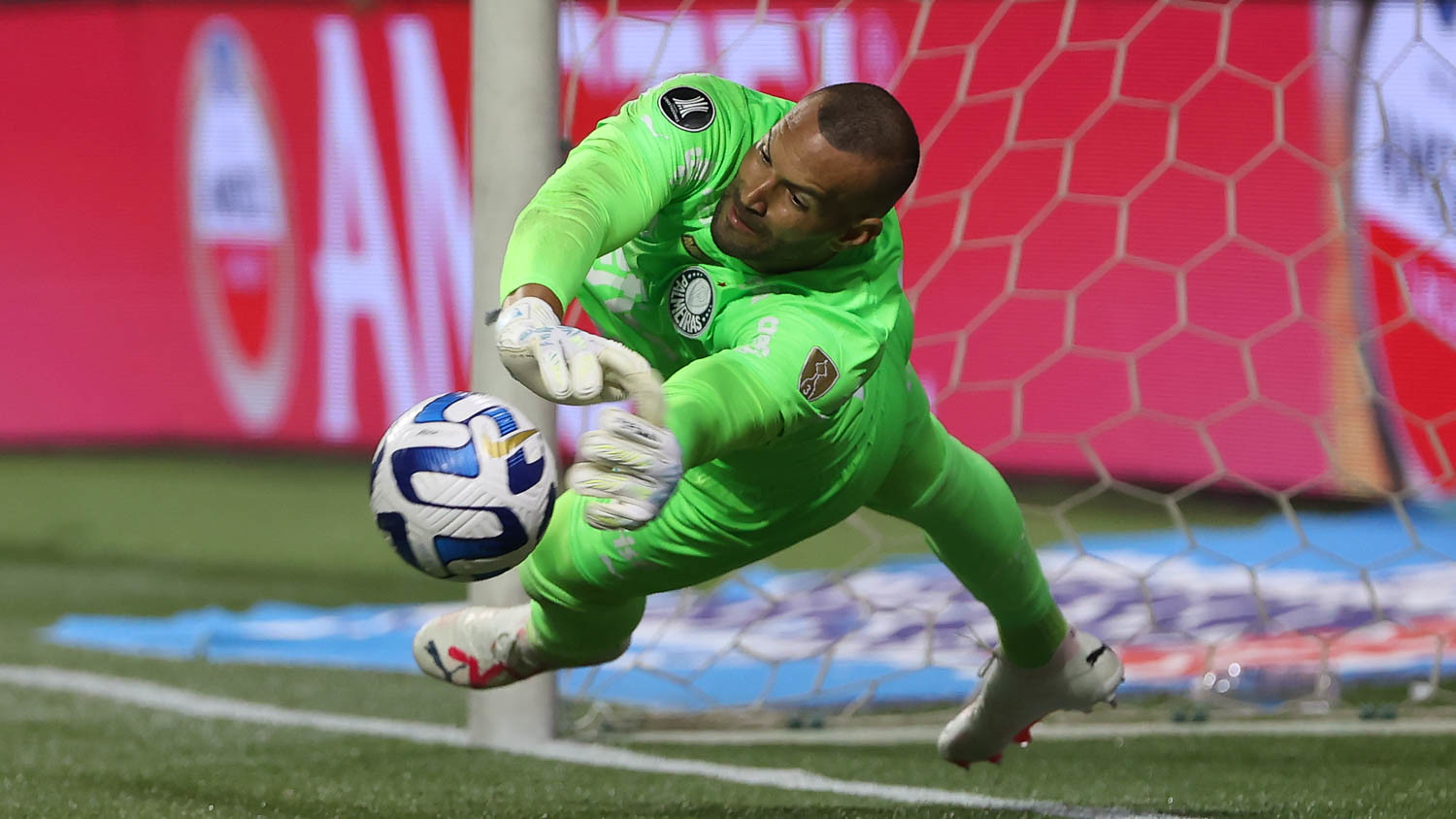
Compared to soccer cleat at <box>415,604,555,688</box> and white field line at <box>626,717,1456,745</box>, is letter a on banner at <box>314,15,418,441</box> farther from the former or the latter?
soccer cleat at <box>415,604,555,688</box>

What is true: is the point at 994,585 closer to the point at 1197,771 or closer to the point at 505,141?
the point at 1197,771

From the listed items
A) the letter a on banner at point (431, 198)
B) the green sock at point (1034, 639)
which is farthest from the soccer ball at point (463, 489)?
the letter a on banner at point (431, 198)

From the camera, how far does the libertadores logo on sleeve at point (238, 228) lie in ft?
26.0

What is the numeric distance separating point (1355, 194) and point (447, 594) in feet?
10.7

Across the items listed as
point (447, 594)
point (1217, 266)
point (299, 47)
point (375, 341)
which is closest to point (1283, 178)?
point (1217, 266)

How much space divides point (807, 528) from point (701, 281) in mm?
419

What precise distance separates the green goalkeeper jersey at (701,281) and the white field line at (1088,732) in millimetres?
1507

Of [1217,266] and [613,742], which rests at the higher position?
[1217,266]

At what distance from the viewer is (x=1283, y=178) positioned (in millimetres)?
6266

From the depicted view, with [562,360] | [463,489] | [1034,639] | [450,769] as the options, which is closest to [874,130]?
[562,360]

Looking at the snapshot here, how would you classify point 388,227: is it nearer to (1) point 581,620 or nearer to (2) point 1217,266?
(2) point 1217,266

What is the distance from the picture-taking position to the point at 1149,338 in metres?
6.51

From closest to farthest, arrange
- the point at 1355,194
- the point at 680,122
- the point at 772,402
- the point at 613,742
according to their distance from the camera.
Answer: the point at 772,402 < the point at 680,122 < the point at 613,742 < the point at 1355,194

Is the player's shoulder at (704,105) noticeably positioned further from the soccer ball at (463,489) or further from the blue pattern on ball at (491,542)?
the blue pattern on ball at (491,542)
